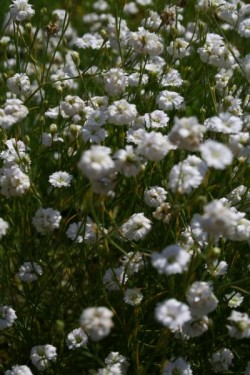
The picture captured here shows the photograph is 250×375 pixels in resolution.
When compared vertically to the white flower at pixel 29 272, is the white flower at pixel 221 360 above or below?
below

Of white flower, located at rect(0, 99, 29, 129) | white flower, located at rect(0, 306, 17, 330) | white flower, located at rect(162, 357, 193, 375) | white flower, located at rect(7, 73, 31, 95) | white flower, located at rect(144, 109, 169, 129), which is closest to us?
white flower, located at rect(162, 357, 193, 375)

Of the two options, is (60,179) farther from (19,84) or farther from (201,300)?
(201,300)

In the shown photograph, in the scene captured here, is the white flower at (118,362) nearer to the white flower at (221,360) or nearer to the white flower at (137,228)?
the white flower at (221,360)

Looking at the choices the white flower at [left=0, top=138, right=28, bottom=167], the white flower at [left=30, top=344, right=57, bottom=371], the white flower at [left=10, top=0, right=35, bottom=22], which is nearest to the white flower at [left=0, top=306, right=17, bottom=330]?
the white flower at [left=30, top=344, right=57, bottom=371]

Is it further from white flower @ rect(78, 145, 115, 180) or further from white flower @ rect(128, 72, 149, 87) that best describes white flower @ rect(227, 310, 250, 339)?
white flower @ rect(128, 72, 149, 87)

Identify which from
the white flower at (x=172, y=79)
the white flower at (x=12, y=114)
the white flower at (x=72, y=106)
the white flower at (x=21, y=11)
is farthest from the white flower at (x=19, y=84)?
the white flower at (x=172, y=79)

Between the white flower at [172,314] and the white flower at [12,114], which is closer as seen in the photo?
the white flower at [172,314]

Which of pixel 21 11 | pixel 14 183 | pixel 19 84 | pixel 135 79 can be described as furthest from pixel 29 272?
pixel 21 11
